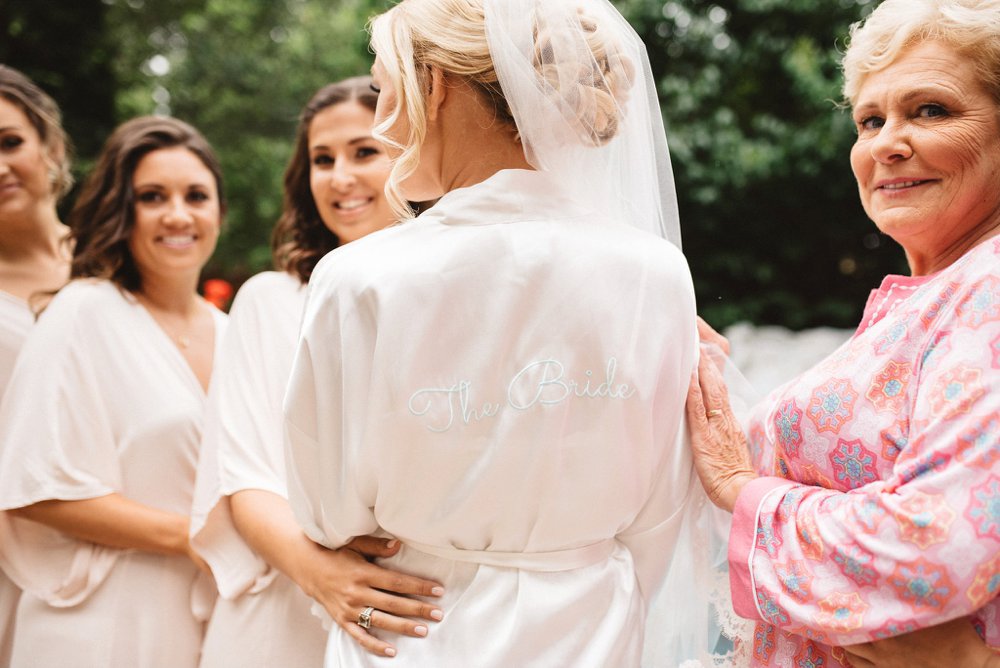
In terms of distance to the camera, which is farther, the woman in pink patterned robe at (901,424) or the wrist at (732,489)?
the wrist at (732,489)

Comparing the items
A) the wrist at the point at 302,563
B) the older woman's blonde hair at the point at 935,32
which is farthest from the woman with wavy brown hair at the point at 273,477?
the older woman's blonde hair at the point at 935,32

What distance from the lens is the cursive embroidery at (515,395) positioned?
161 cm

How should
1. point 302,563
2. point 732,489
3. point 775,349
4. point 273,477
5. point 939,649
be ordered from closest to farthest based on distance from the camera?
point 939,649
point 732,489
point 302,563
point 273,477
point 775,349

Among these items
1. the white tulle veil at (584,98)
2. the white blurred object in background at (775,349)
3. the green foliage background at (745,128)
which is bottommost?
the white blurred object in background at (775,349)

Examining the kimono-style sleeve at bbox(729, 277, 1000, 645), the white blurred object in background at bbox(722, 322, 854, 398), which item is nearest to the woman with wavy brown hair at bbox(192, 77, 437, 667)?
the kimono-style sleeve at bbox(729, 277, 1000, 645)

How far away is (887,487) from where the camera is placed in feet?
4.84

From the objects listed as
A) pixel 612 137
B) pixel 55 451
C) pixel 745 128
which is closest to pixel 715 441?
pixel 612 137

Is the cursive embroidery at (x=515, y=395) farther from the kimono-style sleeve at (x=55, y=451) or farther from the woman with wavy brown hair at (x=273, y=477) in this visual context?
the kimono-style sleeve at (x=55, y=451)

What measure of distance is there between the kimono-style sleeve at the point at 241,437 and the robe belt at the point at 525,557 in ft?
2.34

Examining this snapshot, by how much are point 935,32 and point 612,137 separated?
2.08ft

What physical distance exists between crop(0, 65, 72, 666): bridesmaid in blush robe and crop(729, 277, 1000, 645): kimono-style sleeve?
2553mm

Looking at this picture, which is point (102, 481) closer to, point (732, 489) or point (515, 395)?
point (515, 395)

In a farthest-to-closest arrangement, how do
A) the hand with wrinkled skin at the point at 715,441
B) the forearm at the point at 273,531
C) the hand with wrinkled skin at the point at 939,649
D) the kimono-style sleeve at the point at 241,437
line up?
the kimono-style sleeve at the point at 241,437, the forearm at the point at 273,531, the hand with wrinkled skin at the point at 715,441, the hand with wrinkled skin at the point at 939,649

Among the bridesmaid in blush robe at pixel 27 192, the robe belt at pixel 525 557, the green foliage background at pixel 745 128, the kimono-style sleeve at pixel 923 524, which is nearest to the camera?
the kimono-style sleeve at pixel 923 524
